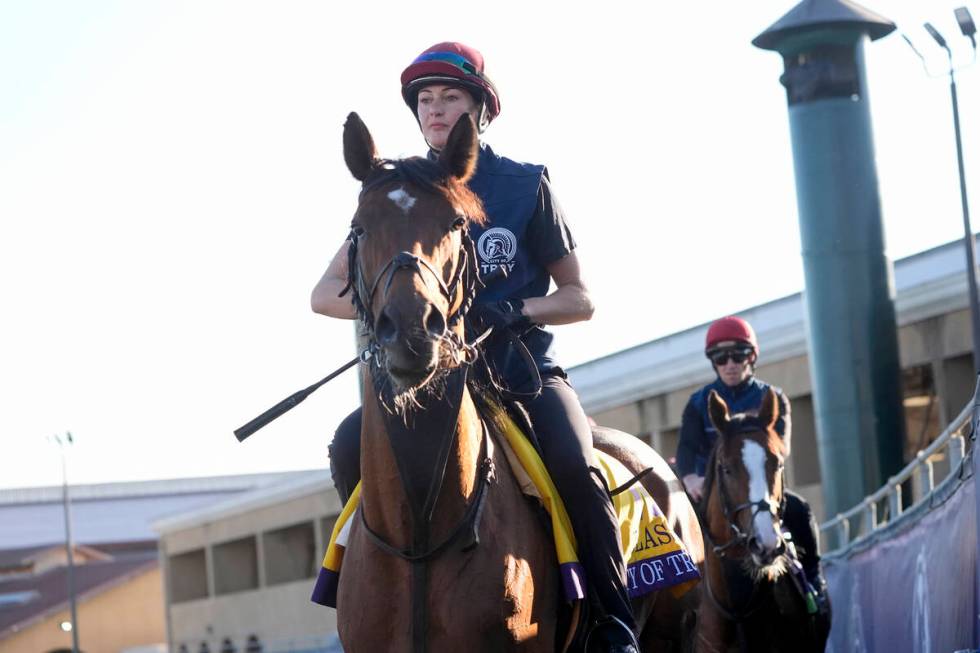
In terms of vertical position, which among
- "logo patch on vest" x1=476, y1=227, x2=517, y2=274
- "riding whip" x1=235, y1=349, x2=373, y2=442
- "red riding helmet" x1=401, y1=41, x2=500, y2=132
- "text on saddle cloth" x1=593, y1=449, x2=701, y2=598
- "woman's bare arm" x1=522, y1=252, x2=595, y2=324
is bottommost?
"text on saddle cloth" x1=593, y1=449, x2=701, y2=598

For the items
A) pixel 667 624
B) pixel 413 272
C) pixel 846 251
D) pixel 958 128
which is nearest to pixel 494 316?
pixel 413 272

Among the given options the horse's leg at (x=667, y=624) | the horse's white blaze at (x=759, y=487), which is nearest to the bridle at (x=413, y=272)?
the horse's leg at (x=667, y=624)

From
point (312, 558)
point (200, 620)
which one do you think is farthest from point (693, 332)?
point (200, 620)

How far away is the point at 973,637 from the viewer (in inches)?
331

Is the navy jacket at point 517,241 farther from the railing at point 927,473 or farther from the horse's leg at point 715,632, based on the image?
the horse's leg at point 715,632

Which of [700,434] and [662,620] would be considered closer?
[662,620]

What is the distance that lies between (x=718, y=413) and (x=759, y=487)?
0.67m

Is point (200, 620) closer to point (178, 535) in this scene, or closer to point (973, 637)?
point (178, 535)

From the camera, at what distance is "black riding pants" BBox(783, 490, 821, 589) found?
40.3 ft

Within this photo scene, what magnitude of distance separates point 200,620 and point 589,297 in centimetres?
5893

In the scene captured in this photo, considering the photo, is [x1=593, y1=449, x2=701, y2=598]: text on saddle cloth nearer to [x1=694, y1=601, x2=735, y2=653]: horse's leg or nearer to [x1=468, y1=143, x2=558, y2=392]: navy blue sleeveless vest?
[x1=468, y1=143, x2=558, y2=392]: navy blue sleeveless vest

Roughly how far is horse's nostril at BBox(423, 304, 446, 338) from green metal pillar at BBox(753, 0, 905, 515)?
25.0m

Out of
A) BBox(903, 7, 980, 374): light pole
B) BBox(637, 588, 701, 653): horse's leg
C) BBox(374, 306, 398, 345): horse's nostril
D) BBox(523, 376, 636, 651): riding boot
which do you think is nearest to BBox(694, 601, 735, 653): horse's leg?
BBox(637, 588, 701, 653): horse's leg

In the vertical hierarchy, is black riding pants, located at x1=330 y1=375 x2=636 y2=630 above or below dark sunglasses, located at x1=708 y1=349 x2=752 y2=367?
below
